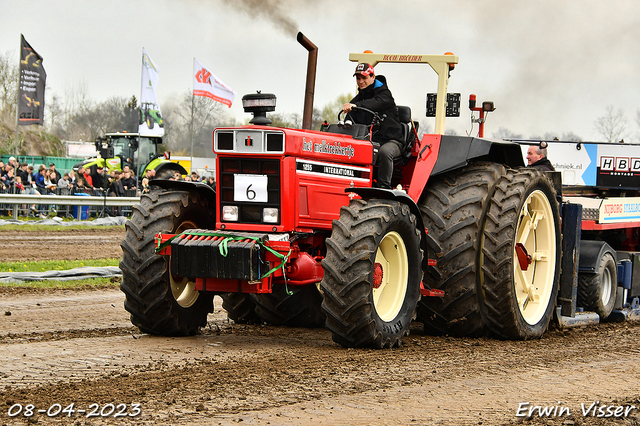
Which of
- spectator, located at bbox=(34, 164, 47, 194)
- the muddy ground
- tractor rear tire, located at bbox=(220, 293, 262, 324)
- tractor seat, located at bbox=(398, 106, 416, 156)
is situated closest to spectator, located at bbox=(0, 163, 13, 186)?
spectator, located at bbox=(34, 164, 47, 194)

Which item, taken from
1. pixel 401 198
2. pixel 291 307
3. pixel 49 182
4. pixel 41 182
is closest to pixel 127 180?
pixel 49 182

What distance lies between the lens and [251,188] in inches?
273

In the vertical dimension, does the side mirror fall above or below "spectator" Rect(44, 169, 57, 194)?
above

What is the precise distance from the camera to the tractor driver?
7.59 metres

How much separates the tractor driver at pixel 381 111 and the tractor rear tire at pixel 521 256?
43.0 inches

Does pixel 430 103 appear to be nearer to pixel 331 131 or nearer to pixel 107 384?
pixel 331 131

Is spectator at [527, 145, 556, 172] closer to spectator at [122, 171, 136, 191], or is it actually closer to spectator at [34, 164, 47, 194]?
spectator at [34, 164, 47, 194]

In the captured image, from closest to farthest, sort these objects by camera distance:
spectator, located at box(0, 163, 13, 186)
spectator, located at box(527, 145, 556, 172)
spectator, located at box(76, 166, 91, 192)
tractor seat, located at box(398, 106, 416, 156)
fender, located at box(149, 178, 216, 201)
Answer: fender, located at box(149, 178, 216, 201) → tractor seat, located at box(398, 106, 416, 156) → spectator, located at box(527, 145, 556, 172) → spectator, located at box(0, 163, 13, 186) → spectator, located at box(76, 166, 91, 192)

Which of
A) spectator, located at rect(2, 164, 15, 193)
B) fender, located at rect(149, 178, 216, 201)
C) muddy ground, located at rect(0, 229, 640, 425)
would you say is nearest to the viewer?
muddy ground, located at rect(0, 229, 640, 425)

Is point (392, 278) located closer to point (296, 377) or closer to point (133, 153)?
point (296, 377)

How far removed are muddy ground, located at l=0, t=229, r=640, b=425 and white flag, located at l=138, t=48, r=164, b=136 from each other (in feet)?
69.1

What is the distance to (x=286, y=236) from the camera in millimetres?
6773

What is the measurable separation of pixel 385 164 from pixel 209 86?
932 inches

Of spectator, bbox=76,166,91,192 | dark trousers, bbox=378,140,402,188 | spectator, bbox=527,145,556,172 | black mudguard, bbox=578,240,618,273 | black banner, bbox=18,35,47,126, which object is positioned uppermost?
black banner, bbox=18,35,47,126
